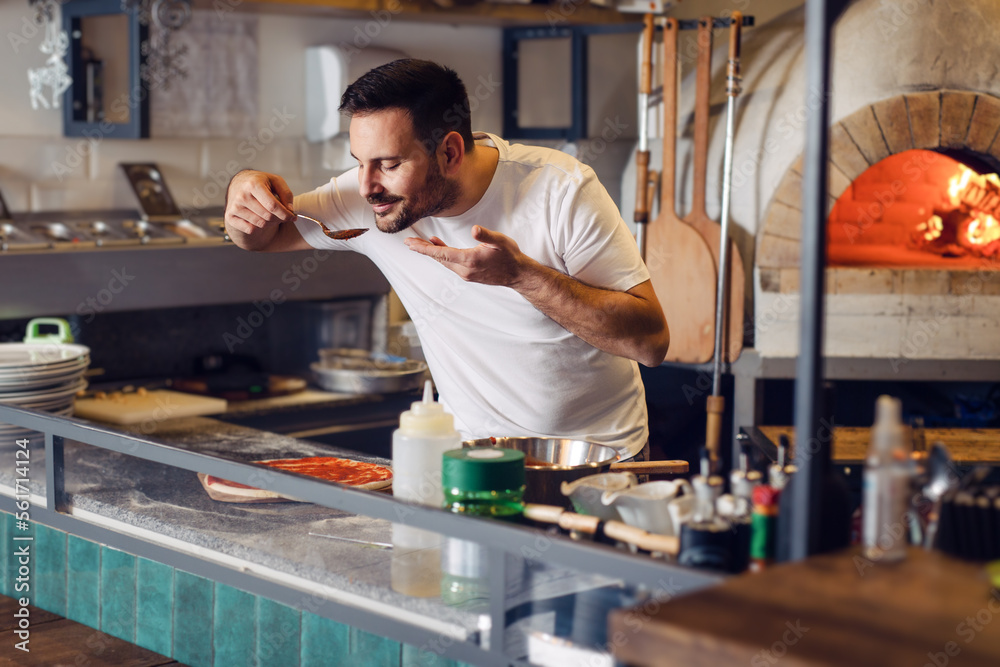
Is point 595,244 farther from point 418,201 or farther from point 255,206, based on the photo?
point 255,206

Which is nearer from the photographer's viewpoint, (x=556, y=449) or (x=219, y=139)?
(x=556, y=449)

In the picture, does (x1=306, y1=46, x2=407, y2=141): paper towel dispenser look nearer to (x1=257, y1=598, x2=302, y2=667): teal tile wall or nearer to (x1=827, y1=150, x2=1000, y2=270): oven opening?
(x1=827, y1=150, x2=1000, y2=270): oven opening

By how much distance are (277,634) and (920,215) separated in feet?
11.7

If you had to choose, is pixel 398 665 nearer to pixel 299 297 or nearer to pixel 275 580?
pixel 275 580

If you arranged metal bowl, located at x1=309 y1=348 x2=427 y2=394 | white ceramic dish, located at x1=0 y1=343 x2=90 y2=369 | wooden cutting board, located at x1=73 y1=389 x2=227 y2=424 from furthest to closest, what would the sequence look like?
metal bowl, located at x1=309 y1=348 x2=427 y2=394
wooden cutting board, located at x1=73 y1=389 x2=227 y2=424
white ceramic dish, located at x1=0 y1=343 x2=90 y2=369

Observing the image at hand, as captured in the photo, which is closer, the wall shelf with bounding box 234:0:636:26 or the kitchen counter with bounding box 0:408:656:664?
the kitchen counter with bounding box 0:408:656:664

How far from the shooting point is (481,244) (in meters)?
1.76

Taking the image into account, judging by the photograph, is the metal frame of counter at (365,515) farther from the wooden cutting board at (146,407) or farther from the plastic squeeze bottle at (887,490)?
the wooden cutting board at (146,407)

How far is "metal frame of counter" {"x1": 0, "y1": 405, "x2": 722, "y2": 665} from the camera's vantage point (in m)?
1.08

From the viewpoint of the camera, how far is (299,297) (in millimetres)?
3783

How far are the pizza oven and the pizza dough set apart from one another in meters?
2.26

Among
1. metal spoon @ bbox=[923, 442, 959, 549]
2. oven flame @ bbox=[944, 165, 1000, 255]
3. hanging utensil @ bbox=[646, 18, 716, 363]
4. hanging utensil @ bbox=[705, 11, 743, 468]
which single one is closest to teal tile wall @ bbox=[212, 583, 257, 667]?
metal spoon @ bbox=[923, 442, 959, 549]

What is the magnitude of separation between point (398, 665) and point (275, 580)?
0.25 m

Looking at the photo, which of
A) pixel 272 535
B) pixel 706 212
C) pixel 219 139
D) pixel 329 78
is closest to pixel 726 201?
pixel 706 212
